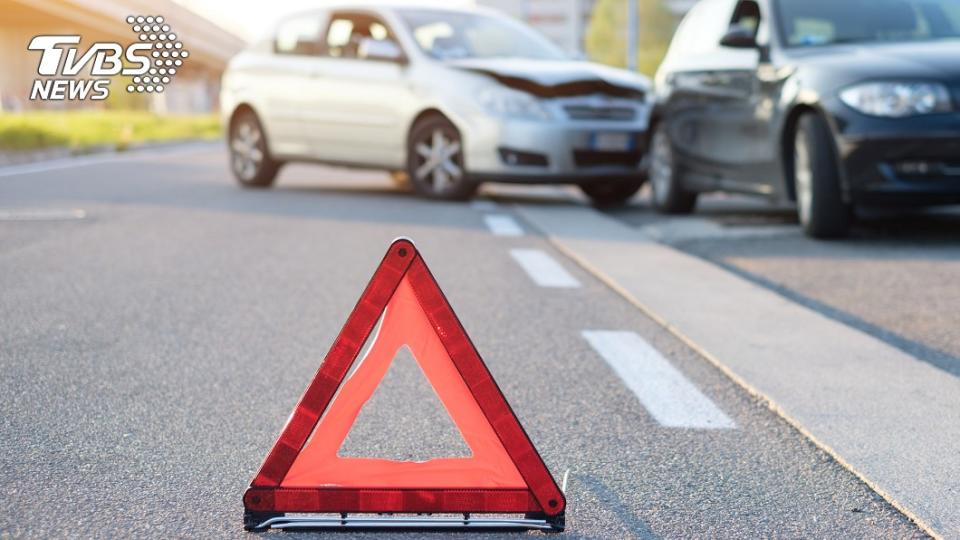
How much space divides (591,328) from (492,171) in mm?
6234

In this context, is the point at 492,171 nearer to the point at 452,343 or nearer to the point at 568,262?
the point at 568,262

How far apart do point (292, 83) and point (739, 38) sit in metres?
5.56

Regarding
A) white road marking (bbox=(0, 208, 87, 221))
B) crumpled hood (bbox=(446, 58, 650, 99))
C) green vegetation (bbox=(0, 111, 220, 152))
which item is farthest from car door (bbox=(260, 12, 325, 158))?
green vegetation (bbox=(0, 111, 220, 152))

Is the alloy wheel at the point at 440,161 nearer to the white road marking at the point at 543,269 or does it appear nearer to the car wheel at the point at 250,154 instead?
the car wheel at the point at 250,154

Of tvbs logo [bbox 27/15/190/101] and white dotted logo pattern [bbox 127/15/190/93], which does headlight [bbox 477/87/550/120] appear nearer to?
white dotted logo pattern [bbox 127/15/190/93]

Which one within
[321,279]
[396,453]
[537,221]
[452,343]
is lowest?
[537,221]

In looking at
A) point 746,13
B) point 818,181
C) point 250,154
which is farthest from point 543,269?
point 250,154

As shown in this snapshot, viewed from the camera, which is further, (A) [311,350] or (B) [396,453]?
(A) [311,350]

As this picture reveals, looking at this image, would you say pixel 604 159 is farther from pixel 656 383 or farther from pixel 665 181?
pixel 656 383

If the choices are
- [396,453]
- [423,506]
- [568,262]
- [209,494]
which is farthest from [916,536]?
[568,262]

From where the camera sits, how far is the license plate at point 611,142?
11883 mm

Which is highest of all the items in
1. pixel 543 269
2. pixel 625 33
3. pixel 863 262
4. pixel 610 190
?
pixel 543 269

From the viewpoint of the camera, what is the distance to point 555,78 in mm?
11945

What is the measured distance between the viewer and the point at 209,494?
332 cm
